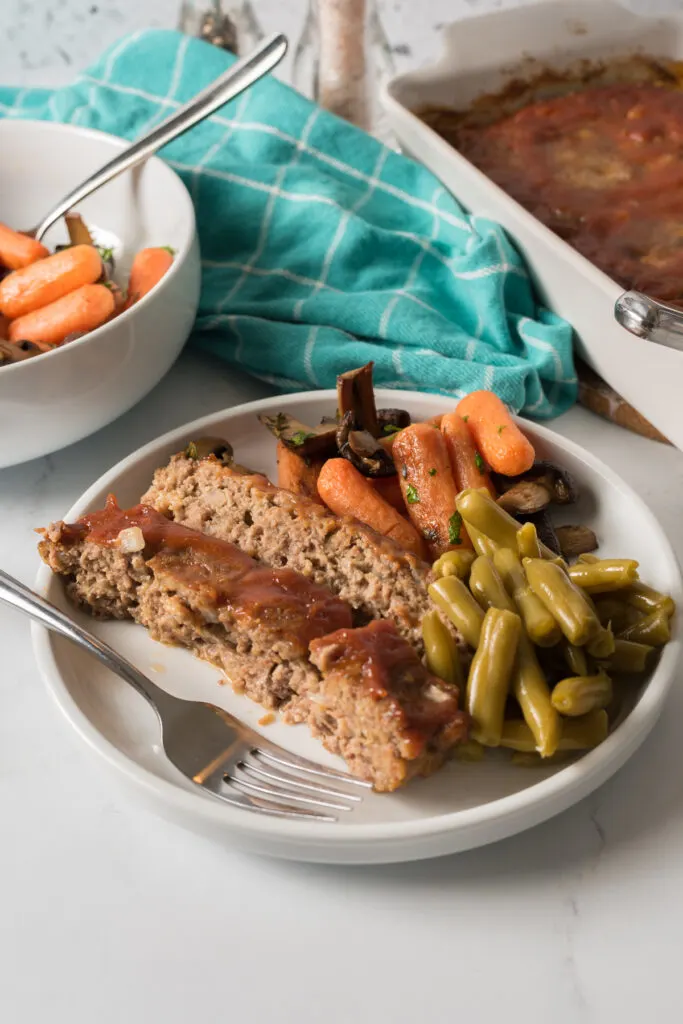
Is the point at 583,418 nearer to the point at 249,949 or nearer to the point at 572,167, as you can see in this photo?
the point at 572,167

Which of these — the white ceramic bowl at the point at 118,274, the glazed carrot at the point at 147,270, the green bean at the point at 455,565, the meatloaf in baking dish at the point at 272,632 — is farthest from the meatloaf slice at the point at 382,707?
the glazed carrot at the point at 147,270

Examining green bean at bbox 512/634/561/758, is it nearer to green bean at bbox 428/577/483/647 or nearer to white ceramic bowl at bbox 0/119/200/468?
green bean at bbox 428/577/483/647

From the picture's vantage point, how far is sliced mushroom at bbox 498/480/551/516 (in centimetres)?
254

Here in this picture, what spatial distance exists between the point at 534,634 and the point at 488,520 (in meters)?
0.34

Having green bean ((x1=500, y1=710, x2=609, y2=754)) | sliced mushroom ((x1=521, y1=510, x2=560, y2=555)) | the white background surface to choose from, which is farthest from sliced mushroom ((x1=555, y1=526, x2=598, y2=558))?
green bean ((x1=500, y1=710, x2=609, y2=754))

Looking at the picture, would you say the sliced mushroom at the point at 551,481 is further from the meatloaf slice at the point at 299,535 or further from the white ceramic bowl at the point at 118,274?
the white ceramic bowl at the point at 118,274

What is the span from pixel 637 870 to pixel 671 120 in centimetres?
283

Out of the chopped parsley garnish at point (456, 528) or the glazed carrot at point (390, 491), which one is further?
the glazed carrot at point (390, 491)

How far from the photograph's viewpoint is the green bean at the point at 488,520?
2.29 metres

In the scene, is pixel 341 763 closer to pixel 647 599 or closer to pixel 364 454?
pixel 647 599

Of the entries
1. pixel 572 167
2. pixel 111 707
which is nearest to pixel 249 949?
pixel 111 707

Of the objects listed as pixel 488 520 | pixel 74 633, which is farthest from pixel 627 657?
pixel 74 633

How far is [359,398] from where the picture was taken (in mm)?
2773

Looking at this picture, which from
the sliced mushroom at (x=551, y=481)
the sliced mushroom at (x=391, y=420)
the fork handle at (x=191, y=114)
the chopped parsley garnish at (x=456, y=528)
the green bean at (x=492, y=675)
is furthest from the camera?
the fork handle at (x=191, y=114)
